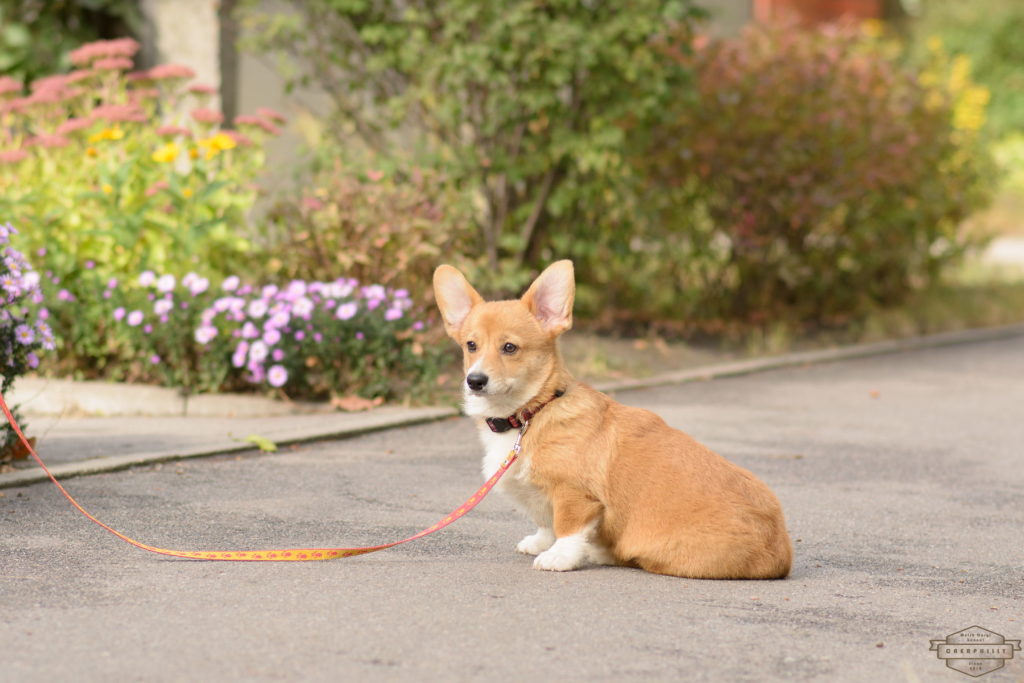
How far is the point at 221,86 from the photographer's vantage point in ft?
44.5

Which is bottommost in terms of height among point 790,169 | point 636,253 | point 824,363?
point 824,363

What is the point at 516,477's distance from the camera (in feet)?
16.9

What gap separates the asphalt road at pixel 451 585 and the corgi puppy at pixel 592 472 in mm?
A: 122

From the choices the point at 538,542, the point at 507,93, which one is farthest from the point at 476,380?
the point at 507,93

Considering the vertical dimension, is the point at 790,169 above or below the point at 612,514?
above

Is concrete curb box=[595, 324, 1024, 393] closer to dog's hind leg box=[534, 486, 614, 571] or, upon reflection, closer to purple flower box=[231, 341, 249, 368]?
purple flower box=[231, 341, 249, 368]

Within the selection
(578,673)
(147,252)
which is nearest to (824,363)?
(147,252)

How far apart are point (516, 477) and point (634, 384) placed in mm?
5497

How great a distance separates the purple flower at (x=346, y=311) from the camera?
8969mm

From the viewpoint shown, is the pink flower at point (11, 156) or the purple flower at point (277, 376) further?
the pink flower at point (11, 156)

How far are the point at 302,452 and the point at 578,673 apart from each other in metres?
4.01

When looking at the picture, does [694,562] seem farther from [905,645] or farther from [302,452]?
[302,452]

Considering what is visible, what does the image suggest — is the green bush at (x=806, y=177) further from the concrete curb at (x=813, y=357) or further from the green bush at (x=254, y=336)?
the green bush at (x=254, y=336)

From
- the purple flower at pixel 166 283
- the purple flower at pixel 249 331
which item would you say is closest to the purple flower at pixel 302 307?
the purple flower at pixel 249 331
